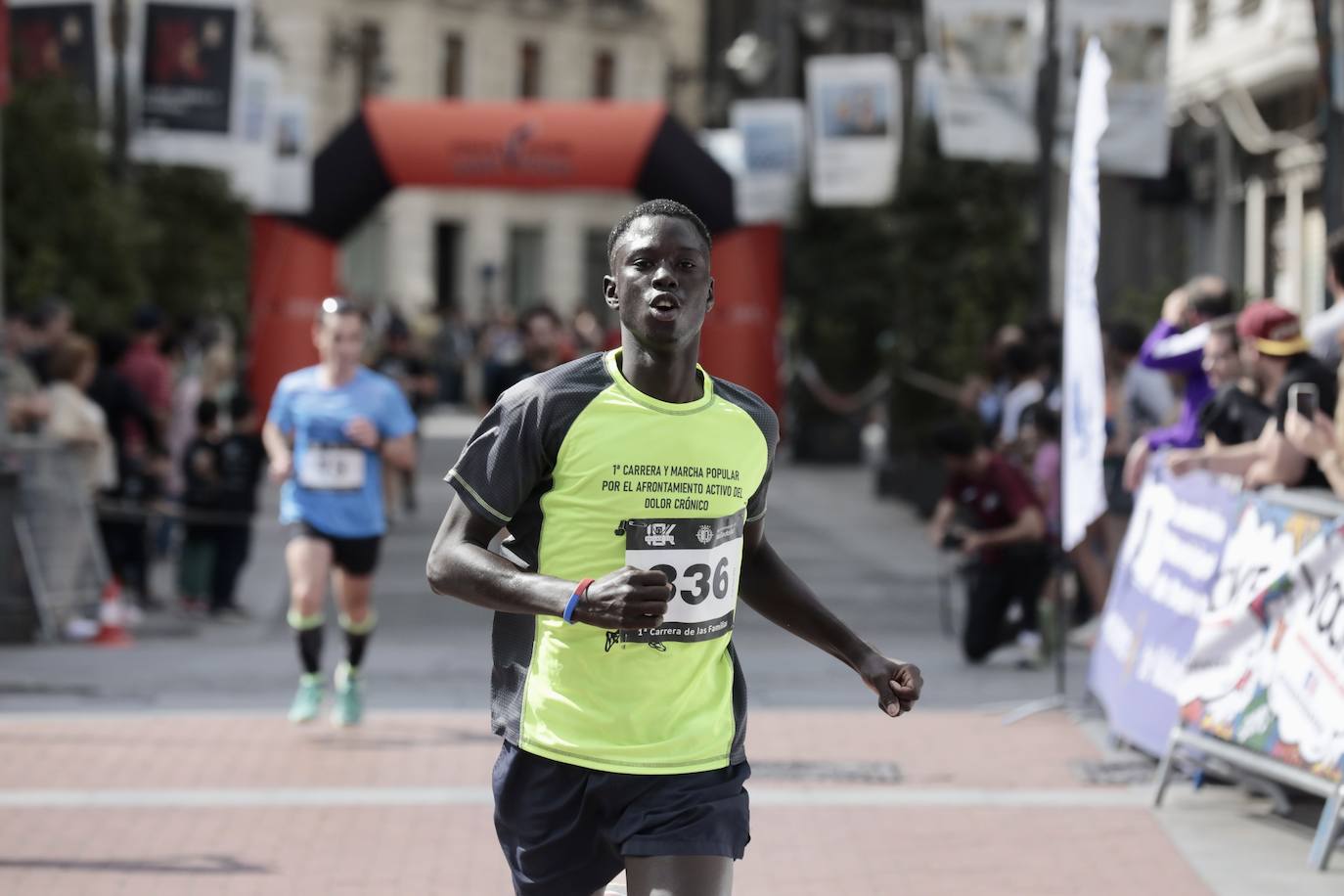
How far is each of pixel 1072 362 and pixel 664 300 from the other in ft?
17.8

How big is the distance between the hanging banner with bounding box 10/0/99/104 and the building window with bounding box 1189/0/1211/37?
12681 mm

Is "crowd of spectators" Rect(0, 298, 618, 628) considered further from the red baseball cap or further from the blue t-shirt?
the red baseball cap

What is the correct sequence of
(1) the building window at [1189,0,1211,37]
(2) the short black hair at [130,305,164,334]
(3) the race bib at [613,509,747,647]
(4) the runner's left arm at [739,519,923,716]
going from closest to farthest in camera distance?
1. (3) the race bib at [613,509,747,647]
2. (4) the runner's left arm at [739,519,923,716]
3. (2) the short black hair at [130,305,164,334]
4. (1) the building window at [1189,0,1211,37]

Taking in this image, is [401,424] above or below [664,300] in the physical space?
below

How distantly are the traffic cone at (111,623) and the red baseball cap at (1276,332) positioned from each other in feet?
21.9

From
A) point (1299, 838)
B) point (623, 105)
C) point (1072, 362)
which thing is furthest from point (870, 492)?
point (1299, 838)

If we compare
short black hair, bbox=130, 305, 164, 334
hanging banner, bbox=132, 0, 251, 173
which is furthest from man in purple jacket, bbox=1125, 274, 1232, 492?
hanging banner, bbox=132, 0, 251, 173

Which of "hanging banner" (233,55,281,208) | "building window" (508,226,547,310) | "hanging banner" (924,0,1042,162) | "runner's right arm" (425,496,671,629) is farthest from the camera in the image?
"building window" (508,226,547,310)

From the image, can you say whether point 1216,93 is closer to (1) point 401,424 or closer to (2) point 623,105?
(2) point 623,105

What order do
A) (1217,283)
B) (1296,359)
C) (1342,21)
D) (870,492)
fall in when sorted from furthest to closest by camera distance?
(870,492)
(1342,21)
(1217,283)
(1296,359)

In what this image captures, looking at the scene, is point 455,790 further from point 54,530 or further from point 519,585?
point 54,530

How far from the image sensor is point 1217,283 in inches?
409

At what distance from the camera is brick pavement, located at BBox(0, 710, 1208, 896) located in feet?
22.3

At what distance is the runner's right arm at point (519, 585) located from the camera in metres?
3.62
